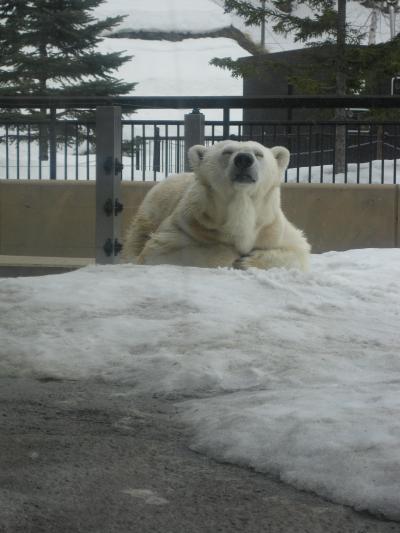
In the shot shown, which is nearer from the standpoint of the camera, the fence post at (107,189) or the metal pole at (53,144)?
the fence post at (107,189)

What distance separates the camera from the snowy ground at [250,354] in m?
1.96

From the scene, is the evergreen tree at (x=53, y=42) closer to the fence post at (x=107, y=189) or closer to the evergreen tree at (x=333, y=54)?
the fence post at (x=107, y=189)

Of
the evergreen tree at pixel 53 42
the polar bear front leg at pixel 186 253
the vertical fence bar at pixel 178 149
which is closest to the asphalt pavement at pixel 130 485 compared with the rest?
the polar bear front leg at pixel 186 253

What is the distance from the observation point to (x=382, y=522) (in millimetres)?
1639

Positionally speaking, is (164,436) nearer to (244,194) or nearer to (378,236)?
(244,194)

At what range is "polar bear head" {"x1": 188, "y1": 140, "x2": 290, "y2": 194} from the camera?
5047 millimetres

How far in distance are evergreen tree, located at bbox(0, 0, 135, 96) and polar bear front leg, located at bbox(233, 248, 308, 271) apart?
1.60 metres

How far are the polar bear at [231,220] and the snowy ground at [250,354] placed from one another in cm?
65

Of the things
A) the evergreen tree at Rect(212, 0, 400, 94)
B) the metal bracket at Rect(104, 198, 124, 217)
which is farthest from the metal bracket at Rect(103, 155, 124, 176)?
the evergreen tree at Rect(212, 0, 400, 94)

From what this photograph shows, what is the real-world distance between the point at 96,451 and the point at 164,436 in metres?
0.22

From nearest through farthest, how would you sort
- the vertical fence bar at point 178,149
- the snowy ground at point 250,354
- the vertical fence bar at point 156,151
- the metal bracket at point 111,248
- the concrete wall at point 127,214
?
1. the snowy ground at point 250,354
2. the metal bracket at point 111,248
3. the concrete wall at point 127,214
4. the vertical fence bar at point 178,149
5. the vertical fence bar at point 156,151

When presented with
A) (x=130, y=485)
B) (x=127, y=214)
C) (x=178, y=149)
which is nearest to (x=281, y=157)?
(x=127, y=214)

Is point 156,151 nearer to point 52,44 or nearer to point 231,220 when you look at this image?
point 231,220

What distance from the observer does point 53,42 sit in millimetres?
4906
